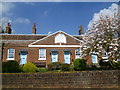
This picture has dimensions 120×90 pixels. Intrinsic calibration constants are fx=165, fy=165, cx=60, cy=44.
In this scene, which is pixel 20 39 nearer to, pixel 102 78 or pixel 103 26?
pixel 103 26

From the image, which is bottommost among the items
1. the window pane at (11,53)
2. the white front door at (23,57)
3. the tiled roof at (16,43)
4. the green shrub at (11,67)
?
the green shrub at (11,67)

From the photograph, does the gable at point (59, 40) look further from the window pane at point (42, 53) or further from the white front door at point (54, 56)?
the white front door at point (54, 56)

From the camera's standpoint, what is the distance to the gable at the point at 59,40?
79.9ft

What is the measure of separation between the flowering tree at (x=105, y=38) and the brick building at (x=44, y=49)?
887 cm

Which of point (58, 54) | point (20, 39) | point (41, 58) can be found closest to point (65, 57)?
point (58, 54)

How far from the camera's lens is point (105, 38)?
14.0 meters

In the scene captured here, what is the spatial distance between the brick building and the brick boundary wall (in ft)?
37.2

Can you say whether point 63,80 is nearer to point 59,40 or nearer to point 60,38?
point 59,40

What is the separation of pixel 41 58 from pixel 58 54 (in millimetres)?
2555

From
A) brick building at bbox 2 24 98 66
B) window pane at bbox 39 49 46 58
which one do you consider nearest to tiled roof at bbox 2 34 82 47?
brick building at bbox 2 24 98 66

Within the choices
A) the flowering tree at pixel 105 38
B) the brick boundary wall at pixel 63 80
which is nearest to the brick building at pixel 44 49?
the flowering tree at pixel 105 38

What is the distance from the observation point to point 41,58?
24062 mm

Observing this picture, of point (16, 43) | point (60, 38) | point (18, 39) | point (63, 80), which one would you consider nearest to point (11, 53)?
point (16, 43)

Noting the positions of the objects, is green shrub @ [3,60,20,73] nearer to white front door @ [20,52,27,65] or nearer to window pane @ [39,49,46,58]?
white front door @ [20,52,27,65]
